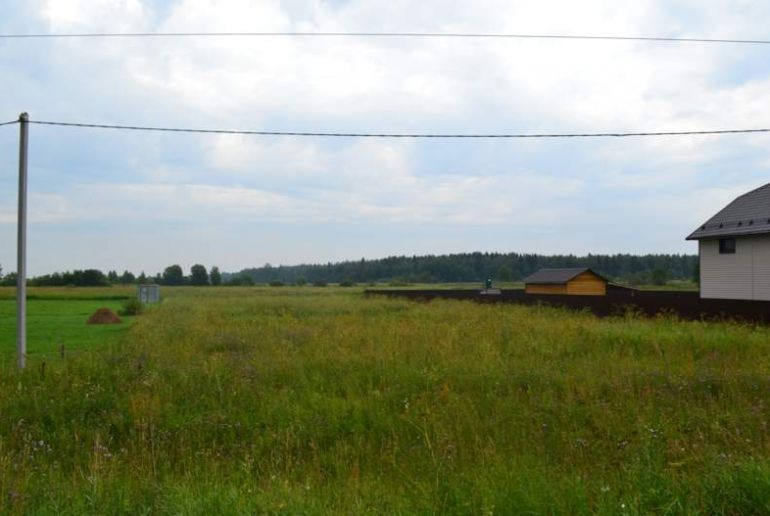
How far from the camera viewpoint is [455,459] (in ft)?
18.6

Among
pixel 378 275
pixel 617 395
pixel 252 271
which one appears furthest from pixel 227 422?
pixel 252 271

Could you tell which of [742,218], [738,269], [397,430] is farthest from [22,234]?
[742,218]

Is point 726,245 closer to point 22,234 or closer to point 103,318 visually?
point 22,234

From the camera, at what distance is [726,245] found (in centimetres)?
2606

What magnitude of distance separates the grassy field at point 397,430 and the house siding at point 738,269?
46.7ft

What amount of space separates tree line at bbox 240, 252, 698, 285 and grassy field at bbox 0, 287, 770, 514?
60.5 metres

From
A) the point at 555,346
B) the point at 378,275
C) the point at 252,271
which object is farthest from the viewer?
the point at 252,271

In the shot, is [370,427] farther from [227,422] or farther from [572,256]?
[572,256]

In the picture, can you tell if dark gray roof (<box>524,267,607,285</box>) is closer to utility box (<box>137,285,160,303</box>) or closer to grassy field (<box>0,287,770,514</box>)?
grassy field (<box>0,287,770,514</box>)

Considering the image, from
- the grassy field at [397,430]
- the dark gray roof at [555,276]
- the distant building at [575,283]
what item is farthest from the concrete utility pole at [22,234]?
the dark gray roof at [555,276]

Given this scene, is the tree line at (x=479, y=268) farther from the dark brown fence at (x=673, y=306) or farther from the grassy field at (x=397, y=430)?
the grassy field at (x=397, y=430)

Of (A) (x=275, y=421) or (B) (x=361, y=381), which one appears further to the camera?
(B) (x=361, y=381)

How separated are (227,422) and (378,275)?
129 metres

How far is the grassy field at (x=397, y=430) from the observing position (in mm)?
4234
